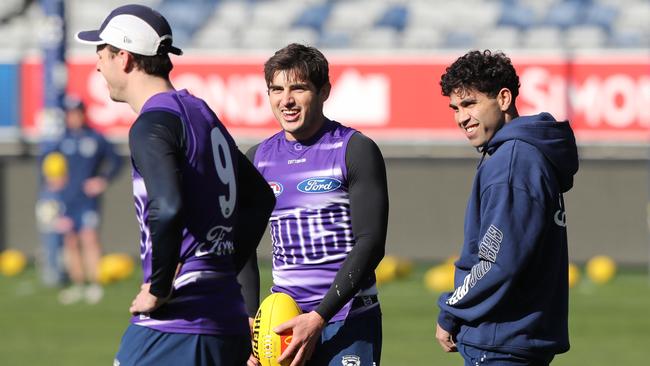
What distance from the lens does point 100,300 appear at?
16.0 meters

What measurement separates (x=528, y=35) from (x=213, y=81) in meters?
6.25

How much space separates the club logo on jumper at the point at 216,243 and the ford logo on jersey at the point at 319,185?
109cm

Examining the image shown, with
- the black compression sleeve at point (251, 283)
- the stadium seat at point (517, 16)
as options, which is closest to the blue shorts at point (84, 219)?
the stadium seat at point (517, 16)

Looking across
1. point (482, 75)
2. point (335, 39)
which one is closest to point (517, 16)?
point (335, 39)

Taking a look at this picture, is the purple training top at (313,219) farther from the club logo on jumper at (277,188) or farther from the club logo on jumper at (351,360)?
the club logo on jumper at (351,360)

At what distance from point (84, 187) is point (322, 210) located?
1166 cm

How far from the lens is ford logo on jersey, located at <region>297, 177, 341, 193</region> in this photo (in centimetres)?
582

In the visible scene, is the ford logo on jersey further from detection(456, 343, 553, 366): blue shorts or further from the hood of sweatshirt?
detection(456, 343, 553, 366): blue shorts

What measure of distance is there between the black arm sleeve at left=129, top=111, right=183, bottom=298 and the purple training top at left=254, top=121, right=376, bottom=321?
1.35m

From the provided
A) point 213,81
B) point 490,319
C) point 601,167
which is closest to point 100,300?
point 213,81

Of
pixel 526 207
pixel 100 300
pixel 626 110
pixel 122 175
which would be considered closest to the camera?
pixel 526 207

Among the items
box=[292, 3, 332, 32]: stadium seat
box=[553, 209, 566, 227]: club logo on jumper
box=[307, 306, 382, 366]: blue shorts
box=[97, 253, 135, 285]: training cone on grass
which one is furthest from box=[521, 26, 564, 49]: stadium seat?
box=[553, 209, 566, 227]: club logo on jumper

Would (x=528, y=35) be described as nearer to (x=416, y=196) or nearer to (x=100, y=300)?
(x=416, y=196)

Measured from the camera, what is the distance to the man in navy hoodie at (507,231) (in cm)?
482
